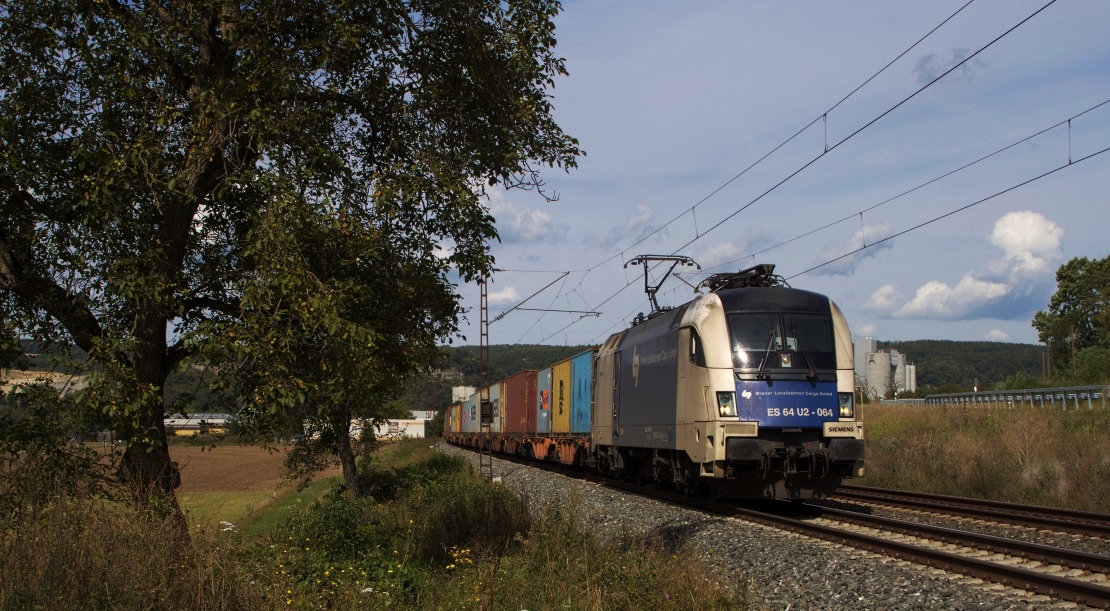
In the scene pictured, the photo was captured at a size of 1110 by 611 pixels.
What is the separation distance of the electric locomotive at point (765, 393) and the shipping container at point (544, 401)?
12965 mm

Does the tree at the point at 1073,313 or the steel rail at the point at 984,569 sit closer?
the steel rail at the point at 984,569

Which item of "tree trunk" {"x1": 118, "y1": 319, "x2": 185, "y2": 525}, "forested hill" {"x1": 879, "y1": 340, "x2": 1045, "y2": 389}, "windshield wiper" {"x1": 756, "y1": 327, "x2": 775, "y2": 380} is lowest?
"tree trunk" {"x1": 118, "y1": 319, "x2": 185, "y2": 525}

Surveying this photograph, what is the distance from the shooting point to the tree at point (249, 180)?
629cm

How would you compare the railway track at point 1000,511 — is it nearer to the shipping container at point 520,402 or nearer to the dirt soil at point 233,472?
the shipping container at point 520,402

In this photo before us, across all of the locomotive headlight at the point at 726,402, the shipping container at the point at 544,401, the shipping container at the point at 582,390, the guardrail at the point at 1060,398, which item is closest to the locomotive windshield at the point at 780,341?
the locomotive headlight at the point at 726,402

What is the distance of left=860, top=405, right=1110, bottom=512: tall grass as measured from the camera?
577 inches

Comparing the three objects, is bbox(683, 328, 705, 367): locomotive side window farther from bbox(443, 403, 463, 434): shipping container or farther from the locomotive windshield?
bbox(443, 403, 463, 434): shipping container

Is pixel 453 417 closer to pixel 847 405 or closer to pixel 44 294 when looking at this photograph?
pixel 847 405

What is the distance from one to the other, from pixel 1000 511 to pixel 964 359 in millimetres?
117717

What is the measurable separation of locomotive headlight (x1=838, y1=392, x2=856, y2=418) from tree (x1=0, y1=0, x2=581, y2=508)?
6.95m

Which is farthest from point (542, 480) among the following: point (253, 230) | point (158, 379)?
point (253, 230)

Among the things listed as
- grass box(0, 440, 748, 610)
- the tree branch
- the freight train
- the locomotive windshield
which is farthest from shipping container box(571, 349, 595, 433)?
the tree branch

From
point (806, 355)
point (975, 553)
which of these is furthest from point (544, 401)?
point (975, 553)

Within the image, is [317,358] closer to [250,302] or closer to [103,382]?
[250,302]
